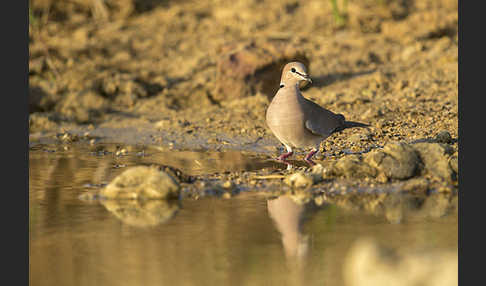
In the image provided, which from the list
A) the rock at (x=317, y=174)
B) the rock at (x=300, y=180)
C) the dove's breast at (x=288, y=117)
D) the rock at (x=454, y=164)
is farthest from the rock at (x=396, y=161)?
the dove's breast at (x=288, y=117)

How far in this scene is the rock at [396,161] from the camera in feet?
21.2

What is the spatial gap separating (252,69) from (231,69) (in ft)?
0.99

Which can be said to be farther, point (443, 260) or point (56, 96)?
point (56, 96)

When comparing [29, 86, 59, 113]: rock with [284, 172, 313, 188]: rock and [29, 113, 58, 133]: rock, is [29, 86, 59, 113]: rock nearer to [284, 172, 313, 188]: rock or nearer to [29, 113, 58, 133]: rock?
[29, 113, 58, 133]: rock

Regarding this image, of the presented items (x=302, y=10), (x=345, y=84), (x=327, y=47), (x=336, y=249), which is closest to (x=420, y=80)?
(x=345, y=84)

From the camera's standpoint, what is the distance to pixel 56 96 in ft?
37.6

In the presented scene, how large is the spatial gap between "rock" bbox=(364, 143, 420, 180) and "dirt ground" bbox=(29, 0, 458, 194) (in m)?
0.48

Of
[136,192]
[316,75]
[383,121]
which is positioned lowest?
[136,192]

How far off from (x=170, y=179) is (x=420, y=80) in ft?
17.3

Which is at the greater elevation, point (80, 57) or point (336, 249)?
point (80, 57)

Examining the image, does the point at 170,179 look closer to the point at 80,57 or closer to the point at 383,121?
the point at 383,121

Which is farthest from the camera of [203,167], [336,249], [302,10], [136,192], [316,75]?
[302,10]

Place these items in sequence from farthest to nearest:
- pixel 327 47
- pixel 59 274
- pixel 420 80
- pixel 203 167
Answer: pixel 327 47 → pixel 420 80 → pixel 203 167 → pixel 59 274

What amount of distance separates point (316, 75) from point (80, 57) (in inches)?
162
